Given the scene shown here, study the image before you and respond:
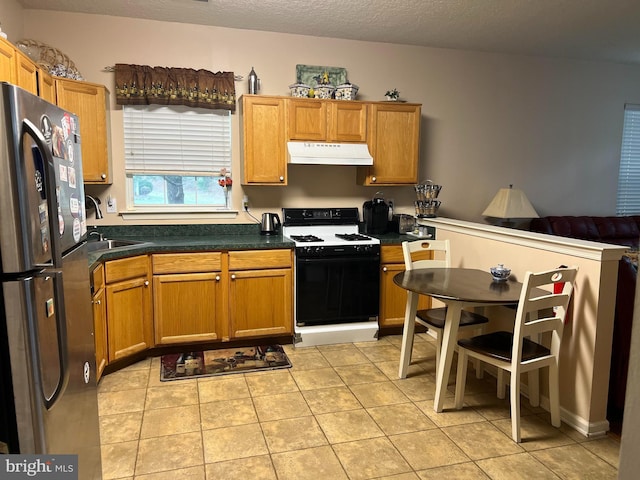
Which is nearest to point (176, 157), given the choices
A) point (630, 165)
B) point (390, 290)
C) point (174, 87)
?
Answer: point (174, 87)

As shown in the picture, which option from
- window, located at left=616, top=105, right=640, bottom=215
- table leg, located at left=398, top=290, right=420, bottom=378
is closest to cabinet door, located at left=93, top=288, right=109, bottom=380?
table leg, located at left=398, top=290, right=420, bottom=378

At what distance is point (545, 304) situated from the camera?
2.45 m

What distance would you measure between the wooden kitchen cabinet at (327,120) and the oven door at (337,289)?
1.07 m

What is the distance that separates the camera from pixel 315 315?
3781mm

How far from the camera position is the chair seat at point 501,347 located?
250 cm

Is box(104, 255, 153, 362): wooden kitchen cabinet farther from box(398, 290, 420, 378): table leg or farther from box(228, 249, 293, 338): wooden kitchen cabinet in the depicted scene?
box(398, 290, 420, 378): table leg

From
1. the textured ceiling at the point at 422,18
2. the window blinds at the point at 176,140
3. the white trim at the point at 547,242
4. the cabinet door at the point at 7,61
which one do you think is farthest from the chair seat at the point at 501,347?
the cabinet door at the point at 7,61

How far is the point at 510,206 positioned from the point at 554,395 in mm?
2401

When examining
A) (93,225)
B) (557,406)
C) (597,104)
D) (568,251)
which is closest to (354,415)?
(557,406)

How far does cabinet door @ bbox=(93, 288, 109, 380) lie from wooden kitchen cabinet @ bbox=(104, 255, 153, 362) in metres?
0.05

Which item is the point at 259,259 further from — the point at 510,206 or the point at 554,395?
the point at 510,206

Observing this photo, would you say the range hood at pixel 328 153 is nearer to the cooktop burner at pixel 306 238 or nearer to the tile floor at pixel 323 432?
the cooktop burner at pixel 306 238

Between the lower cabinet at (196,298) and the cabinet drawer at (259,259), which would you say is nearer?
the lower cabinet at (196,298)

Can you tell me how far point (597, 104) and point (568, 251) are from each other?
3.47m
